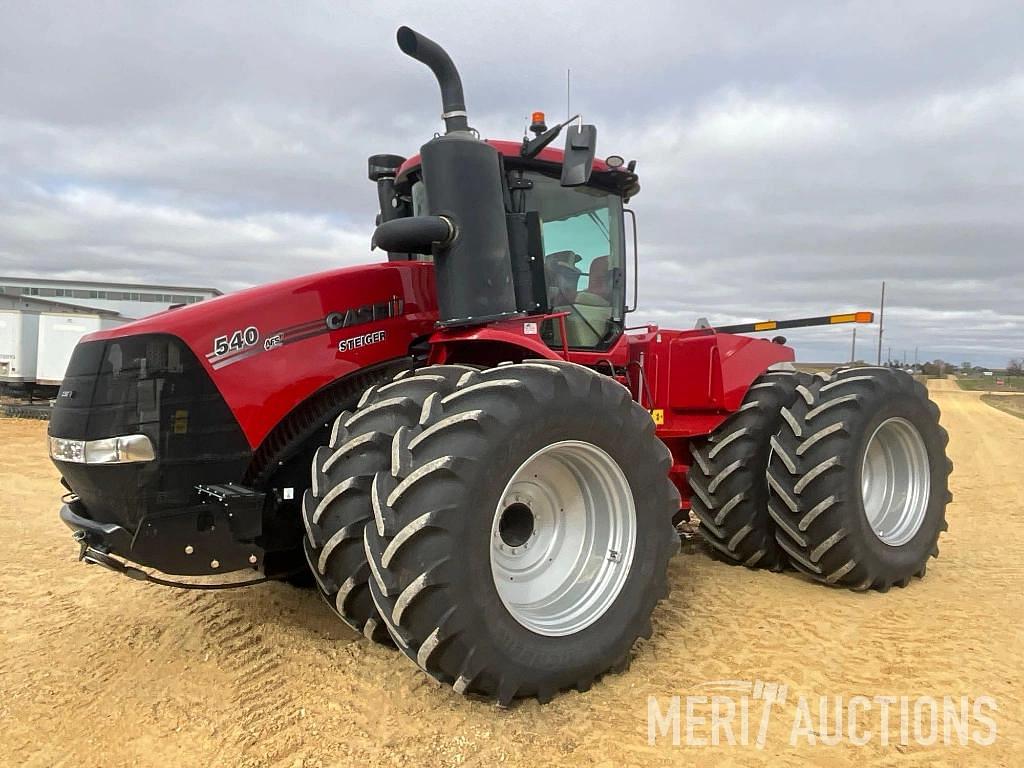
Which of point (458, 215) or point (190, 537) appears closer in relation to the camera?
point (190, 537)

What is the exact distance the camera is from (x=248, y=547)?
3.46 m

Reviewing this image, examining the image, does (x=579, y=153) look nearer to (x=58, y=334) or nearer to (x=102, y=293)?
(x=58, y=334)

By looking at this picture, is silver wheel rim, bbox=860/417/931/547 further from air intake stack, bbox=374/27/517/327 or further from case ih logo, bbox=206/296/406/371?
case ih logo, bbox=206/296/406/371

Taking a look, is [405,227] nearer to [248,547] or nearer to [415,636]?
[248,547]

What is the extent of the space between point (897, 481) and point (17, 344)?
21967mm

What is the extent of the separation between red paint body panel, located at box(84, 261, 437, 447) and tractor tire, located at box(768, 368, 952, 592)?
8.67ft

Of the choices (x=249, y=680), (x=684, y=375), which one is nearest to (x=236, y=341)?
(x=249, y=680)

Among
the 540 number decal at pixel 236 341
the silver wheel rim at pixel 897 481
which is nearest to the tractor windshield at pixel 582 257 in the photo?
the 540 number decal at pixel 236 341

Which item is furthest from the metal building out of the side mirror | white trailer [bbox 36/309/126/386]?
the side mirror

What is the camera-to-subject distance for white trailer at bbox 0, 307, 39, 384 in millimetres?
20219

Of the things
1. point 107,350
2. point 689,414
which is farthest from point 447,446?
point 689,414

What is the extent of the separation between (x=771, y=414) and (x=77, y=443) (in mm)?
4300

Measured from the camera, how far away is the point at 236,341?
3613 mm

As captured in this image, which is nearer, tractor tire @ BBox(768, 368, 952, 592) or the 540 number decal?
the 540 number decal
